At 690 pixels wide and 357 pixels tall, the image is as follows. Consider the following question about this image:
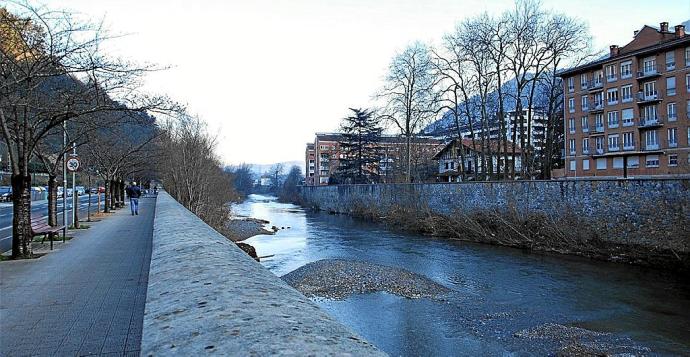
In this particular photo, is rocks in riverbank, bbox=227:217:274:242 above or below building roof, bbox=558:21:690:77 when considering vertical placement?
below

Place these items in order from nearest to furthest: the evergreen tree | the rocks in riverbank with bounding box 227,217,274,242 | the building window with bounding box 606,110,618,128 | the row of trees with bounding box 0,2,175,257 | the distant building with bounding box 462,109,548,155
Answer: the row of trees with bounding box 0,2,175,257
the rocks in riverbank with bounding box 227,217,274,242
the distant building with bounding box 462,109,548,155
the building window with bounding box 606,110,618,128
the evergreen tree

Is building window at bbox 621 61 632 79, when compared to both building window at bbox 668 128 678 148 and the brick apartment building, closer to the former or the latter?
building window at bbox 668 128 678 148

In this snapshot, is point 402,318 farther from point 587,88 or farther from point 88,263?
point 587,88

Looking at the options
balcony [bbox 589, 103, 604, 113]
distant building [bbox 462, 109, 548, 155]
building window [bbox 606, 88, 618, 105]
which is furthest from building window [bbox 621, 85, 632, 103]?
distant building [bbox 462, 109, 548, 155]

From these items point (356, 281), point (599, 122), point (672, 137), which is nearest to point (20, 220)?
point (356, 281)

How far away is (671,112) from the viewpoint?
155ft

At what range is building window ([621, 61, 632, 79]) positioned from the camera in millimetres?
50688

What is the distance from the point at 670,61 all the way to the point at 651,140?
7.76m

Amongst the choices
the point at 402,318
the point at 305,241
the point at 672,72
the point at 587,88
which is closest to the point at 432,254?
the point at 305,241

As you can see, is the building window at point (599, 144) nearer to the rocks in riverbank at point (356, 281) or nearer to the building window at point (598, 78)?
the building window at point (598, 78)

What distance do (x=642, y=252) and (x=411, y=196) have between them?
21103 millimetres

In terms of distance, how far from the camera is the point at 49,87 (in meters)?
12.6

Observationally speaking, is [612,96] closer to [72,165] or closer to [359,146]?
[359,146]

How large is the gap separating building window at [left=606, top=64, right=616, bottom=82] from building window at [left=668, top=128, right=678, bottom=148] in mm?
8173
